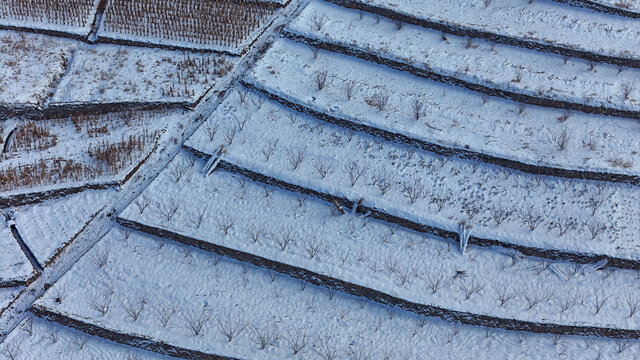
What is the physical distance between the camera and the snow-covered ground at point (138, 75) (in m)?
15.4

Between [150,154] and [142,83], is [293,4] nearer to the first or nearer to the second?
[142,83]

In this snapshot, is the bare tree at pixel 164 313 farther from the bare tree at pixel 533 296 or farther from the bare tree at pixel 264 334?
the bare tree at pixel 533 296

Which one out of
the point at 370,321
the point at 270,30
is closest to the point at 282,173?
the point at 370,321

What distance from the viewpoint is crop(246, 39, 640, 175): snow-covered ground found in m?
14.3

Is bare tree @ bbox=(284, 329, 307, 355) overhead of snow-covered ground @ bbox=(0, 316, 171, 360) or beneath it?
A: overhead

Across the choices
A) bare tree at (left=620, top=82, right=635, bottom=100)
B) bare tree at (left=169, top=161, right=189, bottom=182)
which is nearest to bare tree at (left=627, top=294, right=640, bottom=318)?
bare tree at (left=620, top=82, right=635, bottom=100)

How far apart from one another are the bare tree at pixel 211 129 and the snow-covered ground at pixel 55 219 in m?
2.61

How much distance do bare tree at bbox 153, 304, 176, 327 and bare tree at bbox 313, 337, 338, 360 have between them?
3005mm

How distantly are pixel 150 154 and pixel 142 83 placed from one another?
2.24 m

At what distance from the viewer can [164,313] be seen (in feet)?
40.1

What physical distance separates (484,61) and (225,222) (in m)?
8.12

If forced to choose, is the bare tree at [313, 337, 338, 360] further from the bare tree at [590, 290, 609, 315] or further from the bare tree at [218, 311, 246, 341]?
the bare tree at [590, 290, 609, 315]

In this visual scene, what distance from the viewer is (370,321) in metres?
12.4

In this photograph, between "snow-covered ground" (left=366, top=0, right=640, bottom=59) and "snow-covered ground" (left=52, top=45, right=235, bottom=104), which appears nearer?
"snow-covered ground" (left=52, top=45, right=235, bottom=104)
